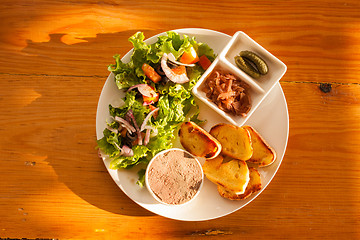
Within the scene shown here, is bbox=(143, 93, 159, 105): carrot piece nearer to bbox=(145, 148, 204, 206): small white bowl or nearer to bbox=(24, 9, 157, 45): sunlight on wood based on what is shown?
bbox=(145, 148, 204, 206): small white bowl

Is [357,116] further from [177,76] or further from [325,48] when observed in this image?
[177,76]

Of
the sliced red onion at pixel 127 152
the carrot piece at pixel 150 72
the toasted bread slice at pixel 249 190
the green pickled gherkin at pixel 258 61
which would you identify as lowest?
the toasted bread slice at pixel 249 190

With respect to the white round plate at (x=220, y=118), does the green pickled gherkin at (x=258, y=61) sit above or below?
above

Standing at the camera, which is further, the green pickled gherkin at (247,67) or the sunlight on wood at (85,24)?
the sunlight on wood at (85,24)

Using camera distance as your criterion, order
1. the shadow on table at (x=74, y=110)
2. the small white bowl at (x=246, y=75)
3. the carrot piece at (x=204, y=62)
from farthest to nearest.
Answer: the shadow on table at (x=74, y=110) → the carrot piece at (x=204, y=62) → the small white bowl at (x=246, y=75)

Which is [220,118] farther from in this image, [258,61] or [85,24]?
[85,24]

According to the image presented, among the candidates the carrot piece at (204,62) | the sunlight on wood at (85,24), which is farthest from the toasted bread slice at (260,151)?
the sunlight on wood at (85,24)

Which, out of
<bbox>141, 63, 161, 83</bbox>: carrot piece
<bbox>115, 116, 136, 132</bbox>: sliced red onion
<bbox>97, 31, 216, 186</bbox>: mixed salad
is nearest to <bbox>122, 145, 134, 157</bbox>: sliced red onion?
<bbox>97, 31, 216, 186</bbox>: mixed salad

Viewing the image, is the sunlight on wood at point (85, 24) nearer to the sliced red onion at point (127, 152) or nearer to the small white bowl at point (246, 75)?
the small white bowl at point (246, 75)
